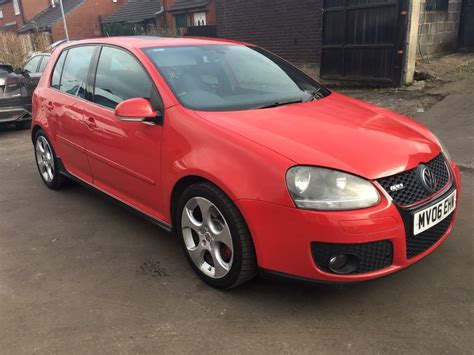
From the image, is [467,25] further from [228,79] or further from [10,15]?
[10,15]

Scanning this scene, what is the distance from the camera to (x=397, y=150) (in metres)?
2.64

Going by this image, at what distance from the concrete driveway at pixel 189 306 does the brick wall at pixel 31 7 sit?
3894 cm

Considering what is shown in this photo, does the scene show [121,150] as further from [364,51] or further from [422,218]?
[364,51]

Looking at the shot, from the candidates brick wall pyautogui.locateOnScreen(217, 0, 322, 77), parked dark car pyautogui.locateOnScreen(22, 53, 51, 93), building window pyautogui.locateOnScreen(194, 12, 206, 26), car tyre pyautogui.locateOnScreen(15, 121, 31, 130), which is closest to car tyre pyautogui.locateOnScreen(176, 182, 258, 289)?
parked dark car pyautogui.locateOnScreen(22, 53, 51, 93)

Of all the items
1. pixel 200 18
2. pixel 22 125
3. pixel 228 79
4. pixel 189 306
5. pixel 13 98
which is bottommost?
pixel 22 125

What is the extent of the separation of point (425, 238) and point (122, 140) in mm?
2202

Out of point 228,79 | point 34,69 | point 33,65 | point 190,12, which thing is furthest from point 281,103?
point 190,12

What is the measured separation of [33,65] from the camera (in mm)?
9586

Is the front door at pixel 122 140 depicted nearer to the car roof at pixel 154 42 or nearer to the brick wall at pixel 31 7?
the car roof at pixel 154 42

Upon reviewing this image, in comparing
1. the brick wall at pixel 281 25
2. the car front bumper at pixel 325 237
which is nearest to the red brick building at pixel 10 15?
the brick wall at pixel 281 25

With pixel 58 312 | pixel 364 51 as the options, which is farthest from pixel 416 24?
pixel 58 312

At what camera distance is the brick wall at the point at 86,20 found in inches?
1340

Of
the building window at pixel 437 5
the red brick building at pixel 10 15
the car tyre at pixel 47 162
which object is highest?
the red brick building at pixel 10 15

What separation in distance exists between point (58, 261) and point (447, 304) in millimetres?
2702
